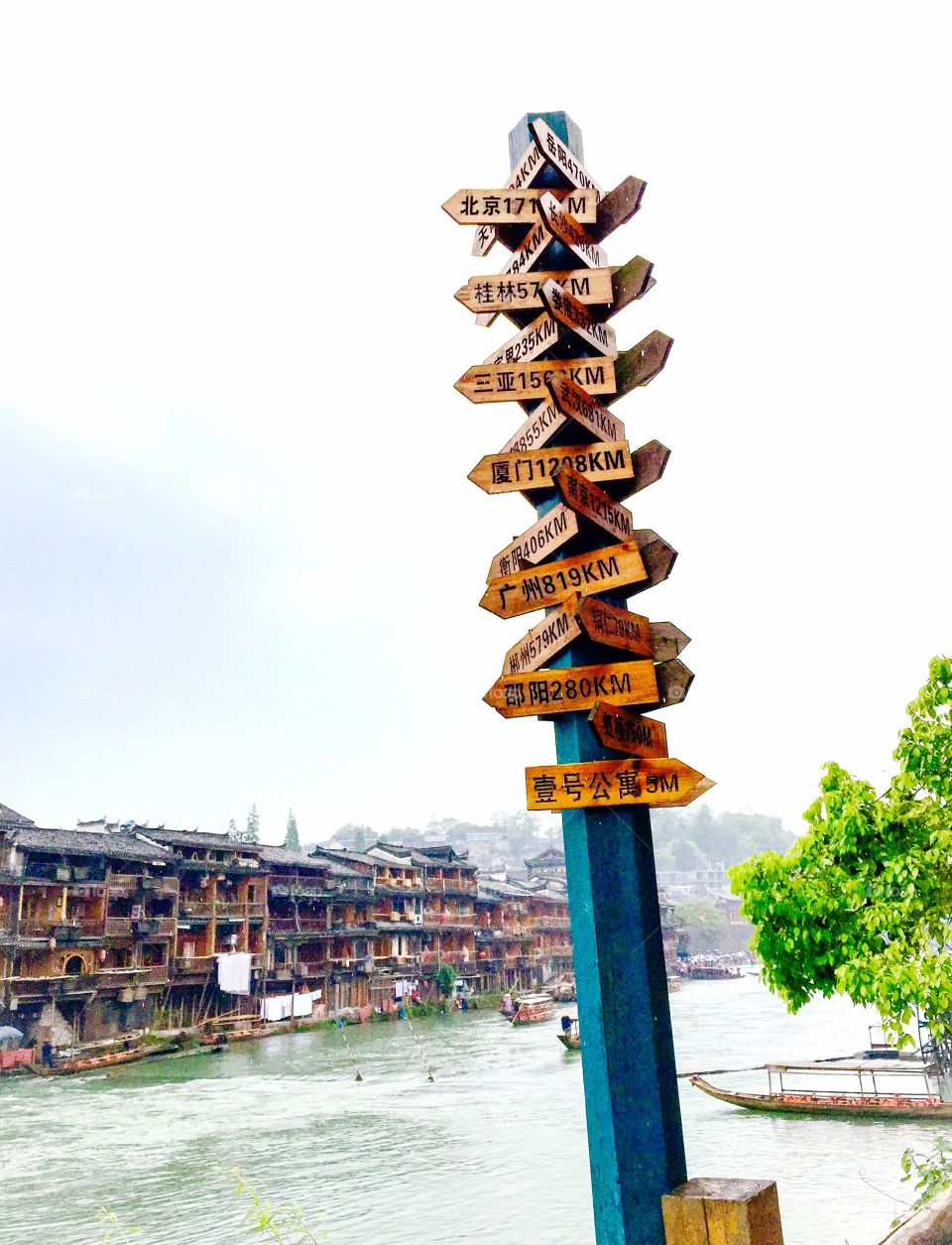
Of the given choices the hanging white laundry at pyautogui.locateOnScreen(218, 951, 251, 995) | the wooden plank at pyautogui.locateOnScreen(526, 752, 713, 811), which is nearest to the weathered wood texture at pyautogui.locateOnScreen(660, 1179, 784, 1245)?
the wooden plank at pyautogui.locateOnScreen(526, 752, 713, 811)

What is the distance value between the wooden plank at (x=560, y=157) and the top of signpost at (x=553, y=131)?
0.09 feet

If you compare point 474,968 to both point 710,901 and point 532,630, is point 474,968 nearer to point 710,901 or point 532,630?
point 710,901

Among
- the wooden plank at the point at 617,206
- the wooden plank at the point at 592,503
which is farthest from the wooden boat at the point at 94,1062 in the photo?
the wooden plank at the point at 617,206

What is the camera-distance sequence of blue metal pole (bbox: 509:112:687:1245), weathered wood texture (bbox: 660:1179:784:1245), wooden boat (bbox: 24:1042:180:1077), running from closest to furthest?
weathered wood texture (bbox: 660:1179:784:1245), blue metal pole (bbox: 509:112:687:1245), wooden boat (bbox: 24:1042:180:1077)

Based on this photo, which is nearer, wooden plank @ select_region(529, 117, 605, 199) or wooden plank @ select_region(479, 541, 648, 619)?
wooden plank @ select_region(479, 541, 648, 619)

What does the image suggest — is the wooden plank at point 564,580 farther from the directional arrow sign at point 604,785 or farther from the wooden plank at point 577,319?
the wooden plank at point 577,319

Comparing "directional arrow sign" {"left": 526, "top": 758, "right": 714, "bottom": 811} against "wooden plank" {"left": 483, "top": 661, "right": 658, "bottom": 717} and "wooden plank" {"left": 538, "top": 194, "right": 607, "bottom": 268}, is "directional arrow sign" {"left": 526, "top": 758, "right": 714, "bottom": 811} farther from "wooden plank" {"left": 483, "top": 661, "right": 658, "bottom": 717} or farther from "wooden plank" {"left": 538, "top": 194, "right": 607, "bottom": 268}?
"wooden plank" {"left": 538, "top": 194, "right": 607, "bottom": 268}

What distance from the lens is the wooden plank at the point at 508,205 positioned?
96.2 inches

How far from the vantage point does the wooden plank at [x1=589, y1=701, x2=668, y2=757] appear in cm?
202

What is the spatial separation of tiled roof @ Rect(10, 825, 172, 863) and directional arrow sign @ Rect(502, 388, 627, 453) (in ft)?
103

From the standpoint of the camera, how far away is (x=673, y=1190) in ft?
5.95

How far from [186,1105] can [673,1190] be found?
26.1 m

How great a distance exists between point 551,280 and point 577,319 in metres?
0.12

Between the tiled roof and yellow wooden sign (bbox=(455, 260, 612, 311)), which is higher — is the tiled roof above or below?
above
